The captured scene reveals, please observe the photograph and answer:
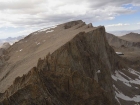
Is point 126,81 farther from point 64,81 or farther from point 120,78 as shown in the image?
point 64,81

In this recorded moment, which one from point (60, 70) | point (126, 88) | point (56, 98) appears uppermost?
point (60, 70)

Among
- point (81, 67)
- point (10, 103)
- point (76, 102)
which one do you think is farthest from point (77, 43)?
point (10, 103)

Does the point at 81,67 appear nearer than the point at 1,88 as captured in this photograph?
No

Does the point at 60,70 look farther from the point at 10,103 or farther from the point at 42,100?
the point at 10,103

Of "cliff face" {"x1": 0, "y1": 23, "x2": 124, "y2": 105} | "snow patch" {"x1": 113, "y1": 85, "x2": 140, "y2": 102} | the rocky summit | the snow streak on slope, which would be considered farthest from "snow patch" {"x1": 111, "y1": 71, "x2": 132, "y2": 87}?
"cliff face" {"x1": 0, "y1": 23, "x2": 124, "y2": 105}

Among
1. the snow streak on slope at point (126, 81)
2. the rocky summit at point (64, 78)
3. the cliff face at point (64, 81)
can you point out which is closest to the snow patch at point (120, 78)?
the snow streak on slope at point (126, 81)

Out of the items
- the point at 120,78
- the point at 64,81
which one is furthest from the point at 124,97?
the point at 64,81

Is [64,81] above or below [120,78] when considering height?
above

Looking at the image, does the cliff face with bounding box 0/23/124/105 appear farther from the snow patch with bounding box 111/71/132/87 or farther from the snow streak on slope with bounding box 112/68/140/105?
the snow patch with bounding box 111/71/132/87
